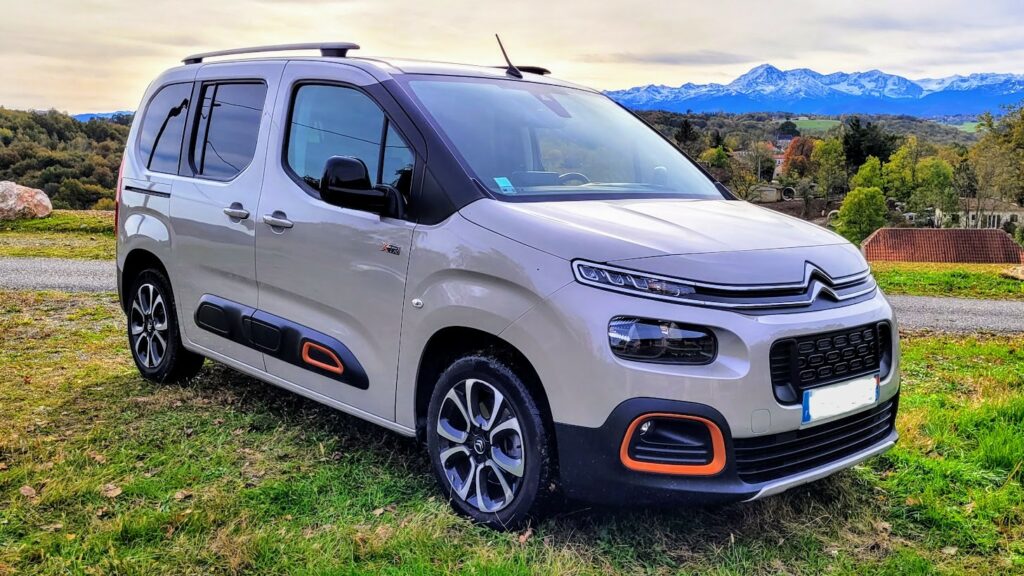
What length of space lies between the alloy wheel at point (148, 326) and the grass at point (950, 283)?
1121cm

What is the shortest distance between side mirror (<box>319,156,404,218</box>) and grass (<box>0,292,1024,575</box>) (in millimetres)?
1310

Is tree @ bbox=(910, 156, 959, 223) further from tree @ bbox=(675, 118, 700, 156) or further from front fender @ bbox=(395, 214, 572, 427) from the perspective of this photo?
front fender @ bbox=(395, 214, 572, 427)

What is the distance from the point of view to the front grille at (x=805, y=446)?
307cm

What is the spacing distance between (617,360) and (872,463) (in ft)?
6.96

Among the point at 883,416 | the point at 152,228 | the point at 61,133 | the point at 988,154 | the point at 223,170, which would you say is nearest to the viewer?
the point at 883,416

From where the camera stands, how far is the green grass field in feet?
609

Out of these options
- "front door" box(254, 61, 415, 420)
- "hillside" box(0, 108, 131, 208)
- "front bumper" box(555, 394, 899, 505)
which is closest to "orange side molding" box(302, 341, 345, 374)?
"front door" box(254, 61, 415, 420)

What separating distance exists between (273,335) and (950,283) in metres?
13.2

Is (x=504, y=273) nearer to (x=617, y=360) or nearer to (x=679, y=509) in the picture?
(x=617, y=360)

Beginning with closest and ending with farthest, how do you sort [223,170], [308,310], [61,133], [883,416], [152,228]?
[883,416], [308,310], [223,170], [152,228], [61,133]

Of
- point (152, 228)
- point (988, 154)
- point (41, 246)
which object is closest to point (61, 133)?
point (41, 246)

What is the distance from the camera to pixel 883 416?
3639mm

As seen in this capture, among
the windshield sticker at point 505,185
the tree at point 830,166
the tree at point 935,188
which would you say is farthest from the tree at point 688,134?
the windshield sticker at point 505,185

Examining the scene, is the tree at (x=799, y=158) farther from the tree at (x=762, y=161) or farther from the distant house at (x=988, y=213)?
the distant house at (x=988, y=213)
